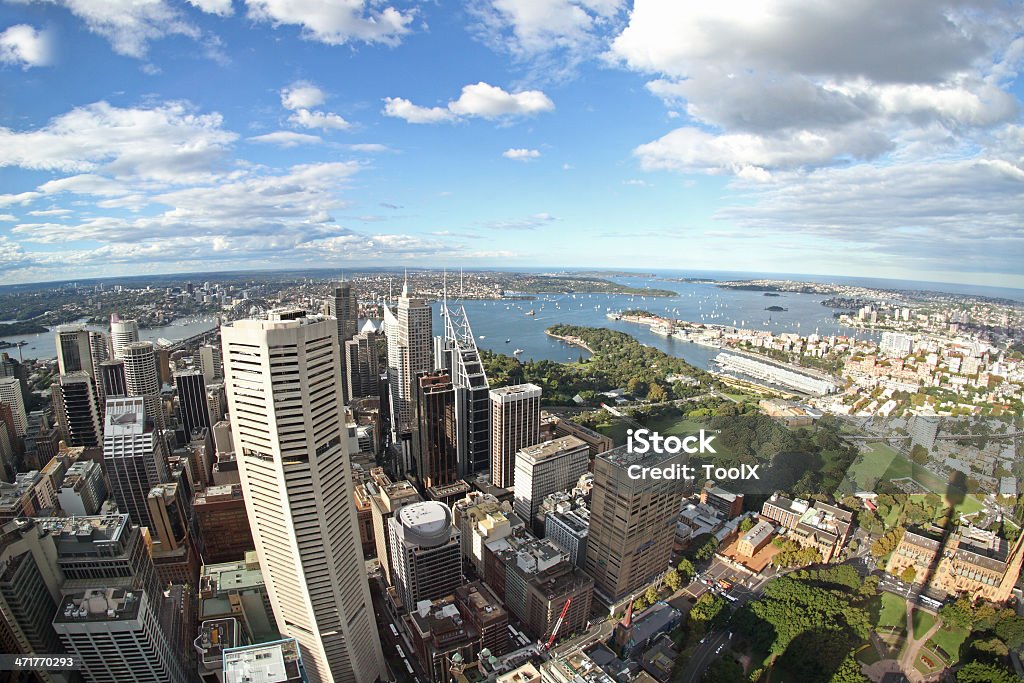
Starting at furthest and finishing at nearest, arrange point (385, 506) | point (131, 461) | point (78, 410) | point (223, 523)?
1. point (78, 410)
2. point (131, 461)
3. point (385, 506)
4. point (223, 523)

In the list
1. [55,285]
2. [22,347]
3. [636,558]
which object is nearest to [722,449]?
[636,558]

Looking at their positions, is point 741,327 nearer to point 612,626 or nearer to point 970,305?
point 970,305

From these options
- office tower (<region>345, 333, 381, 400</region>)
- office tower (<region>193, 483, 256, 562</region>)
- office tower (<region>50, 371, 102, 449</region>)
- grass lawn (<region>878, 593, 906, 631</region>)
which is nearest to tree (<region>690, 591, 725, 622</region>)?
grass lawn (<region>878, 593, 906, 631</region>)

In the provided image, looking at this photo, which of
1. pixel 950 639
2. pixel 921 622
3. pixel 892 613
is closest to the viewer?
pixel 950 639

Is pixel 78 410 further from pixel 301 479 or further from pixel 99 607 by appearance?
pixel 301 479

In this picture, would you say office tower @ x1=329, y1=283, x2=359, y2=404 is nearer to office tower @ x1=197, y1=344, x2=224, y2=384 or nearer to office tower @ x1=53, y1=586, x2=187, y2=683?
office tower @ x1=197, y1=344, x2=224, y2=384

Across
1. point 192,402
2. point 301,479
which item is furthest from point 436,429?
point 192,402
